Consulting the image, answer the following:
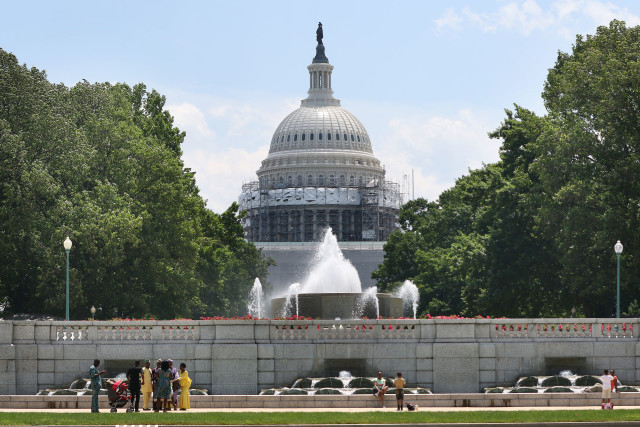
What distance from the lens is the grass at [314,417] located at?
31.2 meters

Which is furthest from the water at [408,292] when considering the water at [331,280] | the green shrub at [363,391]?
the green shrub at [363,391]

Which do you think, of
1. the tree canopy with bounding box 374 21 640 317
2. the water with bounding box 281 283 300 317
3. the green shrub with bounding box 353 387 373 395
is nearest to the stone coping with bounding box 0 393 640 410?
the green shrub with bounding box 353 387 373 395

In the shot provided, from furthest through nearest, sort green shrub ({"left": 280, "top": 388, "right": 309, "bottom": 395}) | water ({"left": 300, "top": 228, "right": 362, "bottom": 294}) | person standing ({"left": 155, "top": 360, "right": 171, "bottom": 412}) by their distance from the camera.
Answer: water ({"left": 300, "top": 228, "right": 362, "bottom": 294}) < green shrub ({"left": 280, "top": 388, "right": 309, "bottom": 395}) < person standing ({"left": 155, "top": 360, "right": 171, "bottom": 412})

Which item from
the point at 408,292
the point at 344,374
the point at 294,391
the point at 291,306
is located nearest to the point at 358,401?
the point at 294,391

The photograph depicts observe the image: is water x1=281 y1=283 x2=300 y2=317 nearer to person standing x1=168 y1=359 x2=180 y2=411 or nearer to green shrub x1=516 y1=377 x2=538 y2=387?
green shrub x1=516 y1=377 x2=538 y2=387

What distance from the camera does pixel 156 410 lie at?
118 ft

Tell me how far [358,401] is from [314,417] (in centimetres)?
486

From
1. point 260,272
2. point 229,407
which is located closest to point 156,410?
point 229,407

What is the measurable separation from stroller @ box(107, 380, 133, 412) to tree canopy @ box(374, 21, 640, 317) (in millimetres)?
29048

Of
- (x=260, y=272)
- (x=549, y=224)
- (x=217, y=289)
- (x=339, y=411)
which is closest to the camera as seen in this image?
(x=339, y=411)

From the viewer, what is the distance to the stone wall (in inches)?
1641

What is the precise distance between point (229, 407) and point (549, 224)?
103ft

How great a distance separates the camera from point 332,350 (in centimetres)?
4197

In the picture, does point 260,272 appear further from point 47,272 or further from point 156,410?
point 156,410
